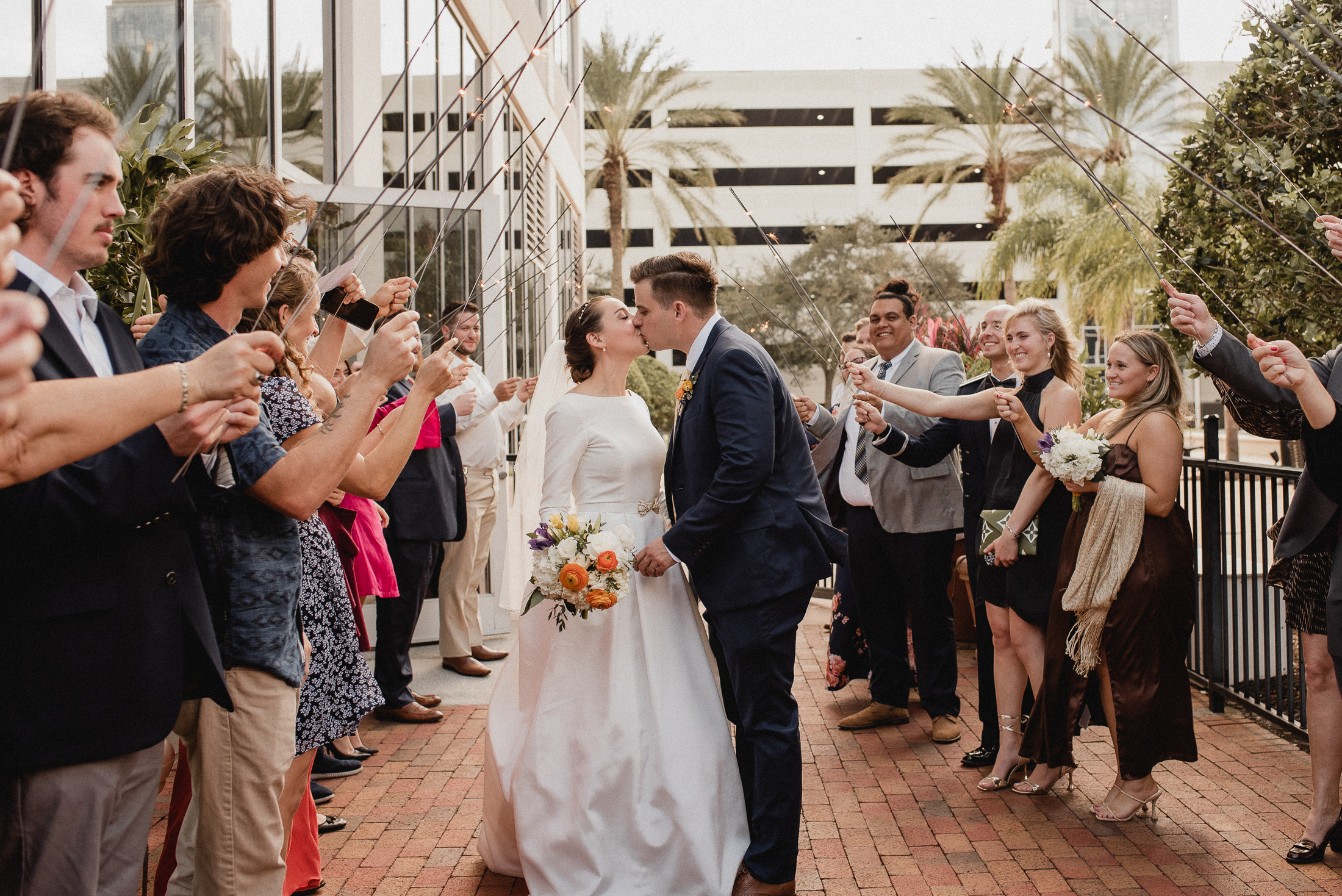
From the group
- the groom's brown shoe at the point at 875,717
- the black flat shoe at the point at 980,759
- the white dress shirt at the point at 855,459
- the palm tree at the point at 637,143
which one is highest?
the palm tree at the point at 637,143

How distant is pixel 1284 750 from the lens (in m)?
5.21

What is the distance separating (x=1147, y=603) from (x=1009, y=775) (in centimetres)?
111

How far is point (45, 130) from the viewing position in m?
1.86

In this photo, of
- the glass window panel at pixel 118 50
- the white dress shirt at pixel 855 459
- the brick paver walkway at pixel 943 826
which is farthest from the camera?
the white dress shirt at pixel 855 459

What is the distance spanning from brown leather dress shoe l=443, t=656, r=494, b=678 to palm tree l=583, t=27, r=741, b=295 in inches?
867

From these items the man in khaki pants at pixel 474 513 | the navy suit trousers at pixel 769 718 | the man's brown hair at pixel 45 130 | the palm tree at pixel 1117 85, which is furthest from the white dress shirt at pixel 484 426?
the palm tree at pixel 1117 85

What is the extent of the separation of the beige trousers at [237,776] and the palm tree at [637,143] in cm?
2604

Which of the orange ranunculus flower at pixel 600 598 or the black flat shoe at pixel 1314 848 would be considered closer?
the orange ranunculus flower at pixel 600 598

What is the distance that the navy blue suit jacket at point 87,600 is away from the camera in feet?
5.80

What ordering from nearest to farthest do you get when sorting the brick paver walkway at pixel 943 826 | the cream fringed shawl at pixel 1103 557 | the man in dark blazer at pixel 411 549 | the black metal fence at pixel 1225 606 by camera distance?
the brick paver walkway at pixel 943 826 < the cream fringed shawl at pixel 1103 557 < the black metal fence at pixel 1225 606 < the man in dark blazer at pixel 411 549

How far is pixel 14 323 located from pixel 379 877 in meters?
3.28

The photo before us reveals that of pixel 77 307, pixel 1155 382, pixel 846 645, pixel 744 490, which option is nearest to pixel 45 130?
pixel 77 307

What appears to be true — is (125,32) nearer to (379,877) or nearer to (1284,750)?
(379,877)

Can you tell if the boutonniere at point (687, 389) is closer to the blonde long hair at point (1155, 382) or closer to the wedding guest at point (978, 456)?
the wedding guest at point (978, 456)
